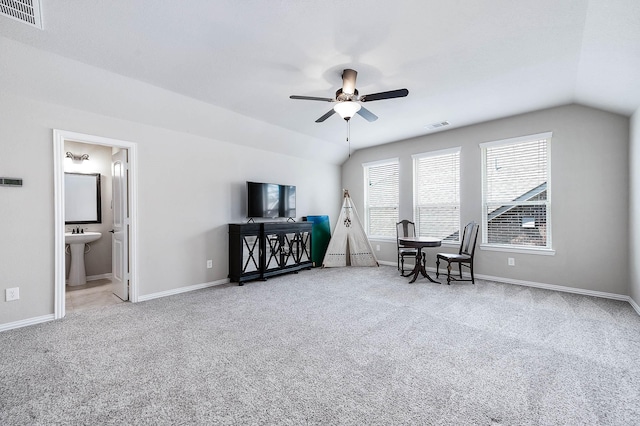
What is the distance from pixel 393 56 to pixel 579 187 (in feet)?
11.3

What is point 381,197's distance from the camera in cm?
652

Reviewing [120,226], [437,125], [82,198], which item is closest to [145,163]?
[120,226]

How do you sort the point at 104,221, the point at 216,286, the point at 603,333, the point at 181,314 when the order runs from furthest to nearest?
1. the point at 104,221
2. the point at 216,286
3. the point at 181,314
4. the point at 603,333

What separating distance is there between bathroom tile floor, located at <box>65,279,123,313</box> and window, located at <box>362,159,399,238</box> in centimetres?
494

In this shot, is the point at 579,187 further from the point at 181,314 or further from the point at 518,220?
the point at 181,314

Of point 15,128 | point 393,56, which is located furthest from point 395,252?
point 15,128

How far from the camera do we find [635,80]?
9.57ft

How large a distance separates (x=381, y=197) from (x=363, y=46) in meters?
4.13

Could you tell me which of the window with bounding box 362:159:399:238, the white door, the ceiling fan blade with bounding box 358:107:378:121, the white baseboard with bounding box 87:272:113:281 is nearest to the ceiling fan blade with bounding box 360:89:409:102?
the ceiling fan blade with bounding box 358:107:378:121

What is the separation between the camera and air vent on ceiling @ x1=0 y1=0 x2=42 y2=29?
6.89ft

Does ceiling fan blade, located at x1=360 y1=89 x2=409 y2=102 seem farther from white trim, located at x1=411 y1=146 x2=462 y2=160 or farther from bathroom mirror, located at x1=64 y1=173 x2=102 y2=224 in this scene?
bathroom mirror, located at x1=64 y1=173 x2=102 y2=224

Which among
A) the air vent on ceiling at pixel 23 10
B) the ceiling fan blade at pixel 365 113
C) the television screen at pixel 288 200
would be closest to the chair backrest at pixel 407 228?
the television screen at pixel 288 200

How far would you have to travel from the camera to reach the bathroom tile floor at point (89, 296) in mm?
3707

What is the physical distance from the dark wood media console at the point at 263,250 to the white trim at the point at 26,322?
2.23 metres
